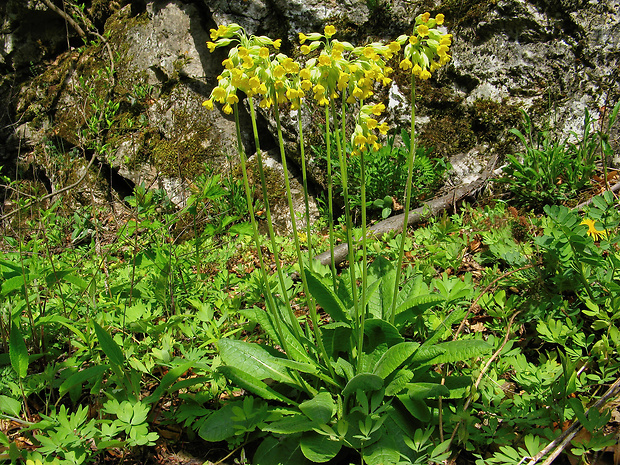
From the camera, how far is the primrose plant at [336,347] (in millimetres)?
1488

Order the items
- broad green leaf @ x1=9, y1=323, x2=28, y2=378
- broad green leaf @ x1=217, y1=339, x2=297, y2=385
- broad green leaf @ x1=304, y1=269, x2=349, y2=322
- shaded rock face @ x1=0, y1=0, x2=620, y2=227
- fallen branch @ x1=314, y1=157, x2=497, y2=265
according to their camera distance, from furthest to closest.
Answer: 1. shaded rock face @ x1=0, y1=0, x2=620, y2=227
2. fallen branch @ x1=314, y1=157, x2=497, y2=265
3. broad green leaf @ x1=304, y1=269, x2=349, y2=322
4. broad green leaf @ x1=217, y1=339, x2=297, y2=385
5. broad green leaf @ x1=9, y1=323, x2=28, y2=378

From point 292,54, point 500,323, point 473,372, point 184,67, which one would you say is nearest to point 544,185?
point 500,323

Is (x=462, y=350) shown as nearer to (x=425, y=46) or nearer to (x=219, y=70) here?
(x=425, y=46)

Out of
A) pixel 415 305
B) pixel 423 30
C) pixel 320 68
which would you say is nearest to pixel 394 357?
pixel 415 305

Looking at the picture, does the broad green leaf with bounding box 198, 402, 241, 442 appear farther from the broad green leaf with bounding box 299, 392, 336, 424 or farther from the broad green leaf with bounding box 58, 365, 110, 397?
the broad green leaf with bounding box 58, 365, 110, 397

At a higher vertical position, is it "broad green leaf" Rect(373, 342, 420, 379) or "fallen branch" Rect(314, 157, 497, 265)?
"broad green leaf" Rect(373, 342, 420, 379)

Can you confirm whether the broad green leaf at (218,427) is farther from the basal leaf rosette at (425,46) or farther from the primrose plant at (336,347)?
the basal leaf rosette at (425,46)

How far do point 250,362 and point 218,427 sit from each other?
31 cm

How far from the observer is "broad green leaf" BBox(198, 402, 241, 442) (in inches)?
65.1

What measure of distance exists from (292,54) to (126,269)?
3603mm

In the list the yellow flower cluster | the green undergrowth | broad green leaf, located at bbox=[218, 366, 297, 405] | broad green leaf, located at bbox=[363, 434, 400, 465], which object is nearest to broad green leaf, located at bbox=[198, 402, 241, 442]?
the green undergrowth

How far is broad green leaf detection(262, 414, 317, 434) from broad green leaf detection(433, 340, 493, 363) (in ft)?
2.02

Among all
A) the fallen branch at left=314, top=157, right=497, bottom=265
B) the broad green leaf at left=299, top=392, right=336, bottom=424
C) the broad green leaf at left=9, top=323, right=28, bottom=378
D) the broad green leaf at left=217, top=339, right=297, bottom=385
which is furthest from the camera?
the fallen branch at left=314, top=157, right=497, bottom=265

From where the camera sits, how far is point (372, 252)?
3.13 metres
